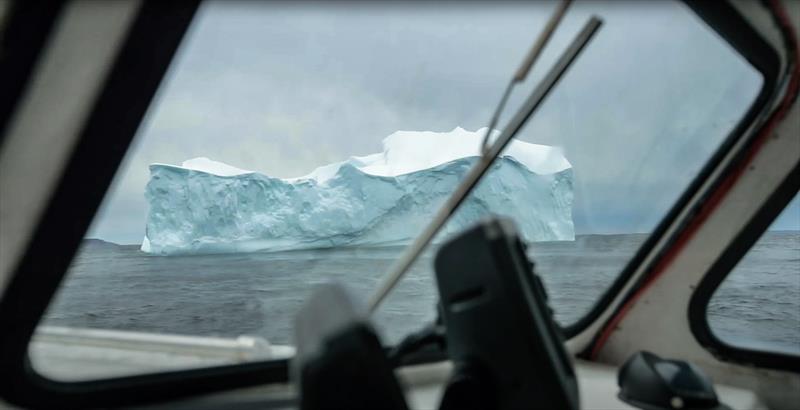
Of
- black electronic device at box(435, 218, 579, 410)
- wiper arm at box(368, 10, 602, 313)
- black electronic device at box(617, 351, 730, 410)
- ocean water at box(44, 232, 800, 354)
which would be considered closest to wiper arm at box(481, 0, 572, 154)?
wiper arm at box(368, 10, 602, 313)

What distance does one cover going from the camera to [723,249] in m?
1.88

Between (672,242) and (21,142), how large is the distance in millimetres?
1816

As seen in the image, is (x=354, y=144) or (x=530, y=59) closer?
(x=530, y=59)

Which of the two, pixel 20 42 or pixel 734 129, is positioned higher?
pixel 734 129

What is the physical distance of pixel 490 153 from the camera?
145cm

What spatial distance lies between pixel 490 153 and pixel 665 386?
722mm

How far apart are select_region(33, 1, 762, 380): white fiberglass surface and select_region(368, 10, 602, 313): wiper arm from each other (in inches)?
1.5

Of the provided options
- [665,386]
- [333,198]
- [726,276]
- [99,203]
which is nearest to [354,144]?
[333,198]

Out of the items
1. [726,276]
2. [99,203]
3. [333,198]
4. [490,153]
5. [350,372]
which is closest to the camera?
[350,372]

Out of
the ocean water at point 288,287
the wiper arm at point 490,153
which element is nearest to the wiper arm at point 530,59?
the wiper arm at point 490,153

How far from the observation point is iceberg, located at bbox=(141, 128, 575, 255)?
145 centimetres

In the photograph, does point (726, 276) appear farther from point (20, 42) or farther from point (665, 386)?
point (20, 42)

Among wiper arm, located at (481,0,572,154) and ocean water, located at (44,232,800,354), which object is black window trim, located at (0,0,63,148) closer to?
ocean water, located at (44,232,800,354)

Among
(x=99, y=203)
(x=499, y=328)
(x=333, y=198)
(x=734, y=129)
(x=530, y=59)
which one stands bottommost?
(x=99, y=203)
